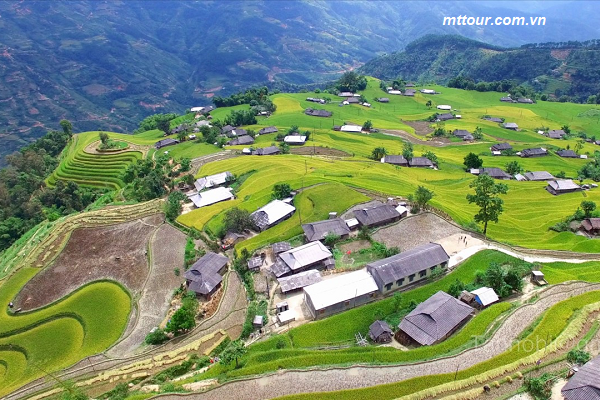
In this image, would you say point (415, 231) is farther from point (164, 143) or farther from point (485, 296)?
point (164, 143)

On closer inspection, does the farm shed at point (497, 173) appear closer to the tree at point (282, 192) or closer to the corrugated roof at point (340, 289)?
the tree at point (282, 192)

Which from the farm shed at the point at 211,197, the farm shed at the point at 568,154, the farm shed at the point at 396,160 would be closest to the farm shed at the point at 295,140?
the farm shed at the point at 396,160

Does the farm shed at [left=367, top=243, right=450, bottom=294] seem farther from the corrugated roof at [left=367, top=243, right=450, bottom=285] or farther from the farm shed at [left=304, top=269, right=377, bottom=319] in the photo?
the farm shed at [left=304, top=269, right=377, bottom=319]

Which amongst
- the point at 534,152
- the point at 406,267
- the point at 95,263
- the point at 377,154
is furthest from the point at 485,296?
the point at 534,152

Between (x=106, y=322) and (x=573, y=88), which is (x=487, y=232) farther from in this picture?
(x=573, y=88)

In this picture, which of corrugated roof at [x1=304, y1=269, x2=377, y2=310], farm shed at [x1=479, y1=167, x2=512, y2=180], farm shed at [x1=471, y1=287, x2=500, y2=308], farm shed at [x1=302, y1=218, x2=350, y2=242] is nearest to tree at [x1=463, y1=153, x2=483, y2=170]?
farm shed at [x1=479, y1=167, x2=512, y2=180]

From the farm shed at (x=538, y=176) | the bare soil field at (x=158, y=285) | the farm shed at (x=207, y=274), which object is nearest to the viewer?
the bare soil field at (x=158, y=285)
